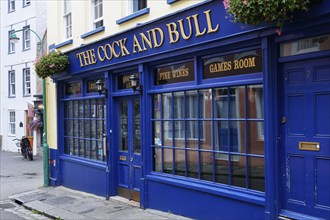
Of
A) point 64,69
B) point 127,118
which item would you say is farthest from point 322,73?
point 64,69

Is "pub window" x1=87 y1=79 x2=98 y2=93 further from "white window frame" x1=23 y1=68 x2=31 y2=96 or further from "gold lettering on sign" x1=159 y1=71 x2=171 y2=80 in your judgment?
"white window frame" x1=23 y1=68 x2=31 y2=96

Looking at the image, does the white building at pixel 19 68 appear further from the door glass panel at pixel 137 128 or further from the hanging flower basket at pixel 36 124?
the door glass panel at pixel 137 128

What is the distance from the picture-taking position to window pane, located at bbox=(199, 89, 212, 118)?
23.9 feet

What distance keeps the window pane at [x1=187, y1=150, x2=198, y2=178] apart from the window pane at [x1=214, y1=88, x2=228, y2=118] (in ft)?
3.04

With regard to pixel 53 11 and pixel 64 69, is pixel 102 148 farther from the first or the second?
pixel 53 11

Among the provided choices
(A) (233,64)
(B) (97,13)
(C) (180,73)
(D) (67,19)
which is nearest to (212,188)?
(A) (233,64)

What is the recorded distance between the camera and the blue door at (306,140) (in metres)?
5.41

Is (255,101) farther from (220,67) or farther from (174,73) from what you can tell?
(174,73)

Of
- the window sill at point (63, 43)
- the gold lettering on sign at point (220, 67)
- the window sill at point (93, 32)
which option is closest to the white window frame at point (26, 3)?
the window sill at point (63, 43)

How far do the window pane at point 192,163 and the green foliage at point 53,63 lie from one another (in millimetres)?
5227

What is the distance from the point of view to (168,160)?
27.1ft

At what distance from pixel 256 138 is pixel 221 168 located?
96cm

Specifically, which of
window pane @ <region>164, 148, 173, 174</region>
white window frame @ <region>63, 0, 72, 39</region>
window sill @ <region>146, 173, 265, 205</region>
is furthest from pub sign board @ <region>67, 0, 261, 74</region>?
window sill @ <region>146, 173, 265, 205</region>

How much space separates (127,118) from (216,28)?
147 inches
